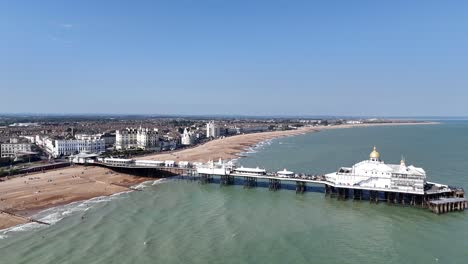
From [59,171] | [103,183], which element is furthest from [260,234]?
[59,171]

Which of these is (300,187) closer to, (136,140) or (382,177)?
(382,177)

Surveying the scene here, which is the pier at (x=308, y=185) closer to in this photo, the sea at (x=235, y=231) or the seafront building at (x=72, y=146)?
the sea at (x=235, y=231)

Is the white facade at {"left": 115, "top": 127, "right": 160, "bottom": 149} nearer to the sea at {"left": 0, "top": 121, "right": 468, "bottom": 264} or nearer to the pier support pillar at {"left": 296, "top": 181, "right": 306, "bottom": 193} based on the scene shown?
the sea at {"left": 0, "top": 121, "right": 468, "bottom": 264}

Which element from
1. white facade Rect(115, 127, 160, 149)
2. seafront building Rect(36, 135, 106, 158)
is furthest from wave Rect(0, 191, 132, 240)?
white facade Rect(115, 127, 160, 149)

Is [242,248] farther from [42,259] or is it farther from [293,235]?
[42,259]

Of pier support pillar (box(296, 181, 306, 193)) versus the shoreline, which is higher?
pier support pillar (box(296, 181, 306, 193))

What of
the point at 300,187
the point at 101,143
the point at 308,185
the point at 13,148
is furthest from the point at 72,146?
the point at 300,187
